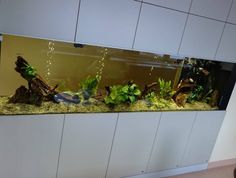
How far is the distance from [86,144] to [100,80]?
662 mm

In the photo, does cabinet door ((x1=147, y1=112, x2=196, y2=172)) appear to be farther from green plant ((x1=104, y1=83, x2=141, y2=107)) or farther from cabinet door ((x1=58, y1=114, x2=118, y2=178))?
cabinet door ((x1=58, y1=114, x2=118, y2=178))

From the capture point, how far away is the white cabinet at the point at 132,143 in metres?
2.74

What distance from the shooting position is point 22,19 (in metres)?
1.96

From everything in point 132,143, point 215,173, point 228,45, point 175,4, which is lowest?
point 215,173

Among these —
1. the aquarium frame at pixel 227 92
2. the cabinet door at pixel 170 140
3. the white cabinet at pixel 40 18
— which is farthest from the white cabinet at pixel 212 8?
the white cabinet at pixel 40 18

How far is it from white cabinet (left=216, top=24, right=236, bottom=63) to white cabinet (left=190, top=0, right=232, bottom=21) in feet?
0.61

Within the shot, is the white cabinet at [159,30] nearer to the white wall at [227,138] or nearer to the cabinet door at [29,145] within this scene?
the cabinet door at [29,145]

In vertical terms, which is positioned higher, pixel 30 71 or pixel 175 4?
pixel 175 4

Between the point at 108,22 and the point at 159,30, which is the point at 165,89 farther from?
the point at 108,22

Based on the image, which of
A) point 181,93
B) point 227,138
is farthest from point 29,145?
point 227,138

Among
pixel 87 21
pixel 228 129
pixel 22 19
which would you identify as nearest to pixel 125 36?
pixel 87 21

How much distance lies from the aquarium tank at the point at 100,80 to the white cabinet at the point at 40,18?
0.15 m

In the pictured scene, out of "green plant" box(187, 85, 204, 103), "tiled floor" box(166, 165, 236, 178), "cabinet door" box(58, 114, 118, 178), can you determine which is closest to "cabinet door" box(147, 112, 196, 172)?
"green plant" box(187, 85, 204, 103)

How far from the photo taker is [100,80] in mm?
2748
